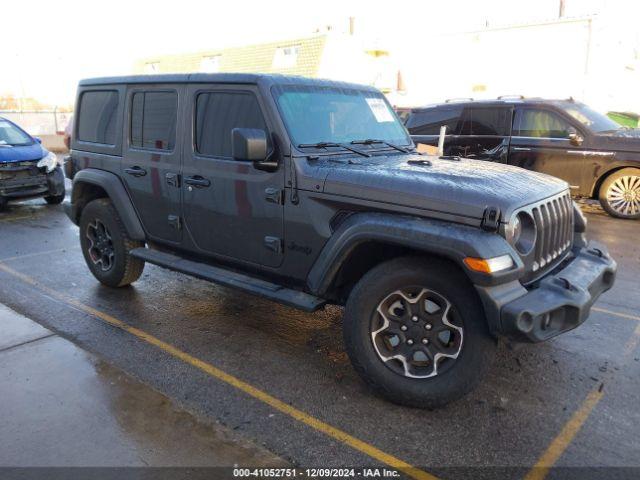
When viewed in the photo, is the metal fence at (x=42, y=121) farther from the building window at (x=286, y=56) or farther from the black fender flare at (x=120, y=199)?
the black fender flare at (x=120, y=199)

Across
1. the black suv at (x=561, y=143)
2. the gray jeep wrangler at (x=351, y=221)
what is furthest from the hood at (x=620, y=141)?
the gray jeep wrangler at (x=351, y=221)

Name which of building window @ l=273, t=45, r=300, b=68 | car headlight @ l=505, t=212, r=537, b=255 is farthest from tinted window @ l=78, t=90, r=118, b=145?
building window @ l=273, t=45, r=300, b=68

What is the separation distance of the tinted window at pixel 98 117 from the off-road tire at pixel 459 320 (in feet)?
10.2

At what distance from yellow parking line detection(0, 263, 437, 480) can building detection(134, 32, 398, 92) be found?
911 inches

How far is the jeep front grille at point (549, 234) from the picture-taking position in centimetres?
321

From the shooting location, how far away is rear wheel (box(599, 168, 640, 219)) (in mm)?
8695

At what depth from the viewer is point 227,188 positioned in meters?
4.07

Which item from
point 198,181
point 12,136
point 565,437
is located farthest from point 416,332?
point 12,136

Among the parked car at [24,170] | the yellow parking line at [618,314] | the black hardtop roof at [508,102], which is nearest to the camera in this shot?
the yellow parking line at [618,314]

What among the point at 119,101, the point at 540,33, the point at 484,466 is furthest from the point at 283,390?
the point at 540,33

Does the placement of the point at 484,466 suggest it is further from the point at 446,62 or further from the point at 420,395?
the point at 446,62

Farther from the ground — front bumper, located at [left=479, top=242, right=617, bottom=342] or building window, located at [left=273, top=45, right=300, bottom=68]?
building window, located at [left=273, top=45, right=300, bottom=68]

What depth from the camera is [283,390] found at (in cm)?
352

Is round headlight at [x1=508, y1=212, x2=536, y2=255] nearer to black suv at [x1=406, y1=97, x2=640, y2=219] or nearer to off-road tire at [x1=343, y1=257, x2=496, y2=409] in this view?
off-road tire at [x1=343, y1=257, x2=496, y2=409]
